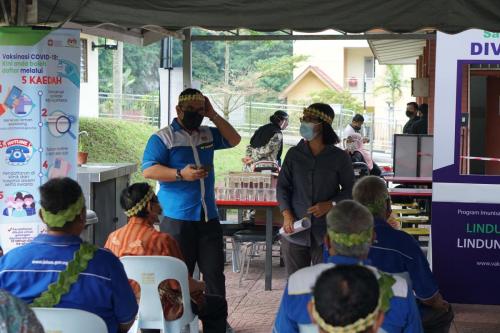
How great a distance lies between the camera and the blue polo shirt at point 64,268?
362cm

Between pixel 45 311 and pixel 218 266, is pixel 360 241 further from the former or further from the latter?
pixel 218 266

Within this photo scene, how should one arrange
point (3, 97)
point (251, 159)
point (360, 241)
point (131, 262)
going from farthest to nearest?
point (251, 159)
point (3, 97)
point (131, 262)
point (360, 241)

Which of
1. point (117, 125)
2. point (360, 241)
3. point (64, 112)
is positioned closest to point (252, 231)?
point (64, 112)

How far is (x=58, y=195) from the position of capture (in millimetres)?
3775

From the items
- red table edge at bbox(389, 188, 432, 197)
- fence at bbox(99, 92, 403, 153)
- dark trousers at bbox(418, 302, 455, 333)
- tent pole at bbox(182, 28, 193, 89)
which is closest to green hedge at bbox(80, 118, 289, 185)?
fence at bbox(99, 92, 403, 153)

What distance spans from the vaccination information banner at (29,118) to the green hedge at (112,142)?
15.3 metres

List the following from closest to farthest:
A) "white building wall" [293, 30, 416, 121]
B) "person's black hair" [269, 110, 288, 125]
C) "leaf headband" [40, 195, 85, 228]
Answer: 1. "leaf headband" [40, 195, 85, 228]
2. "person's black hair" [269, 110, 288, 125]
3. "white building wall" [293, 30, 416, 121]

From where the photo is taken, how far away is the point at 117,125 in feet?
78.1

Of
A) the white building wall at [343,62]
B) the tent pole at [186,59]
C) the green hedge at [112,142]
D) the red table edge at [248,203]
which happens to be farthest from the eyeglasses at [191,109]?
the white building wall at [343,62]

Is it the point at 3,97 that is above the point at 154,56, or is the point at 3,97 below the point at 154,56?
below

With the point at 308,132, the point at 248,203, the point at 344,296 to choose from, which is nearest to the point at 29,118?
the point at 308,132

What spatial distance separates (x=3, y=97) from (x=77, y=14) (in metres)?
0.84

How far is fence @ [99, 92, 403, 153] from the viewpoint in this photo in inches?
1163

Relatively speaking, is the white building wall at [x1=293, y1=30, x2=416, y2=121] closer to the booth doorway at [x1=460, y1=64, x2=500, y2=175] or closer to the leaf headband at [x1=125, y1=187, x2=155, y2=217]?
the booth doorway at [x1=460, y1=64, x2=500, y2=175]
